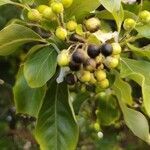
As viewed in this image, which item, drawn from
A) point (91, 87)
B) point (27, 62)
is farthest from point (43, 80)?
point (91, 87)

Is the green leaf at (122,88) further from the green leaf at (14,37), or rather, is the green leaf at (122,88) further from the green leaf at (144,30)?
the green leaf at (14,37)

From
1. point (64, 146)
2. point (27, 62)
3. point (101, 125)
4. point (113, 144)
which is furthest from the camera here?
point (113, 144)

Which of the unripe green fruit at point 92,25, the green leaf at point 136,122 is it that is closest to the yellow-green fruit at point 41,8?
the unripe green fruit at point 92,25

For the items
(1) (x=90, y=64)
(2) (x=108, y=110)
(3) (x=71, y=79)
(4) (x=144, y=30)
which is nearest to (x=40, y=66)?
(3) (x=71, y=79)

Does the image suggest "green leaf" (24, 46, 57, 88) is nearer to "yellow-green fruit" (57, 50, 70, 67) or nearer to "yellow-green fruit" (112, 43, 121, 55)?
"yellow-green fruit" (57, 50, 70, 67)

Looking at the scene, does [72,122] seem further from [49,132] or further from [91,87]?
[91,87]

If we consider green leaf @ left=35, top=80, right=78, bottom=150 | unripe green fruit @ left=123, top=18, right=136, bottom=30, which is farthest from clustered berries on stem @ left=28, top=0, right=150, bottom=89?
green leaf @ left=35, top=80, right=78, bottom=150

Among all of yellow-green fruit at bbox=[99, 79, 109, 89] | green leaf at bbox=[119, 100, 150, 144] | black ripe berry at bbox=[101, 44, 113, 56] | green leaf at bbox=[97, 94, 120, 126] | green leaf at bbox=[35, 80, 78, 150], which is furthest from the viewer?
green leaf at bbox=[97, 94, 120, 126]
